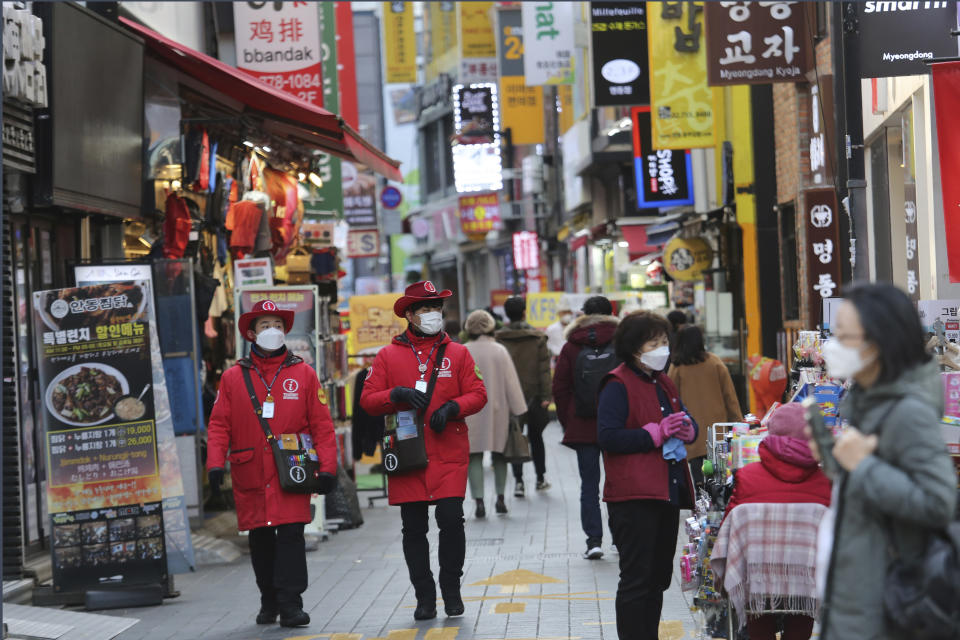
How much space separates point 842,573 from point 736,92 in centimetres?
1706

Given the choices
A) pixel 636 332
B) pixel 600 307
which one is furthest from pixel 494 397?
pixel 636 332

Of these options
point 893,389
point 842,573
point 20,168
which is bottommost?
point 842,573

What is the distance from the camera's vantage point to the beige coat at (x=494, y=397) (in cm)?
1326

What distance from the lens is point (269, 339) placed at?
8.67 metres

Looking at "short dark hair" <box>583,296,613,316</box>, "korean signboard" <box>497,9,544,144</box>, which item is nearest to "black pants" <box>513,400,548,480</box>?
"short dark hair" <box>583,296,613,316</box>

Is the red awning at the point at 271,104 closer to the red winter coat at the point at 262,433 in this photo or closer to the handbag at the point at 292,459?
the red winter coat at the point at 262,433

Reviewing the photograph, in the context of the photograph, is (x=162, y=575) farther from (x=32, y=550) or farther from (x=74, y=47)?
(x=74, y=47)

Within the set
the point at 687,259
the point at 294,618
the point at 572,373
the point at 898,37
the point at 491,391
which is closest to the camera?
the point at 294,618

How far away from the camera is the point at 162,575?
9.80 meters

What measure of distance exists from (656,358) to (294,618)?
3.01 metres

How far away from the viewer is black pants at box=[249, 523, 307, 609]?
859cm

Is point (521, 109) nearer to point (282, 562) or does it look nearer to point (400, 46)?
point (400, 46)

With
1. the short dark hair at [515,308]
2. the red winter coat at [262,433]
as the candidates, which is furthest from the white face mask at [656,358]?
the short dark hair at [515,308]

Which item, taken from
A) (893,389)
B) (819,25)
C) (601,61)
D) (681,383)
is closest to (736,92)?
(601,61)
